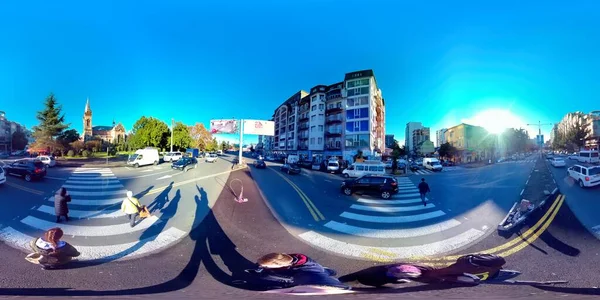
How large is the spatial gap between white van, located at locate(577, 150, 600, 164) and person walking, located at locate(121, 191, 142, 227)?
5.10m

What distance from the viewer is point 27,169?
212 cm

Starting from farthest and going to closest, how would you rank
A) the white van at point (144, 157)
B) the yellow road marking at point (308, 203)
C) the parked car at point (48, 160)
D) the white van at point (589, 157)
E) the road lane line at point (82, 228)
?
the white van at point (589, 157) → the yellow road marking at point (308, 203) → the white van at point (144, 157) → the parked car at point (48, 160) → the road lane line at point (82, 228)

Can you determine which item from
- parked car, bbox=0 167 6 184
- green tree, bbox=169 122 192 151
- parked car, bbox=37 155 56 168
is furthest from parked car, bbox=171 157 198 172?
parked car, bbox=0 167 6 184

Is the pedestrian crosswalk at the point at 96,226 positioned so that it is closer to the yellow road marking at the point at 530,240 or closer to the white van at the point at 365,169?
the white van at the point at 365,169

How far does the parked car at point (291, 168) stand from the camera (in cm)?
285

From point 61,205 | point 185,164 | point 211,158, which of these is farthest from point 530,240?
point 61,205

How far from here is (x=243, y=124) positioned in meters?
2.41

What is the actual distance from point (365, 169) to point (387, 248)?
3.27 feet

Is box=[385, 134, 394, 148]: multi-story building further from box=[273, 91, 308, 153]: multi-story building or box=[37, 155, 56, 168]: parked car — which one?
box=[37, 155, 56, 168]: parked car

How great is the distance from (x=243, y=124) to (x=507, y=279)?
2884mm

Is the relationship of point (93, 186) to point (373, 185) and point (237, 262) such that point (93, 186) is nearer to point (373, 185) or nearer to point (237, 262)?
point (237, 262)

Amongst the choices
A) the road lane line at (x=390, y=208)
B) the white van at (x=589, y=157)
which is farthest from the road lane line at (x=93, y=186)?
the white van at (x=589, y=157)

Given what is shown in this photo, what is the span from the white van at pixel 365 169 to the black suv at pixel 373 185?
66mm

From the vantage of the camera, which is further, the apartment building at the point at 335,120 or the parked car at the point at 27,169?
the apartment building at the point at 335,120
